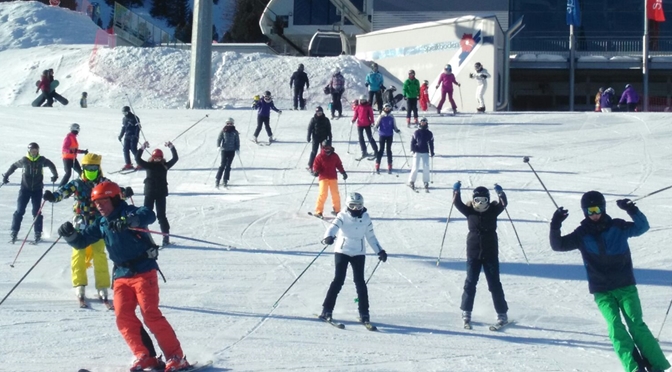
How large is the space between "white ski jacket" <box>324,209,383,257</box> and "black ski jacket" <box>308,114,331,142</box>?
898cm

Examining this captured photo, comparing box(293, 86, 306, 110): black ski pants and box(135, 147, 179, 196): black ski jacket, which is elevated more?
box(293, 86, 306, 110): black ski pants

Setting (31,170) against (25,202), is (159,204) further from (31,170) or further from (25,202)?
(25,202)

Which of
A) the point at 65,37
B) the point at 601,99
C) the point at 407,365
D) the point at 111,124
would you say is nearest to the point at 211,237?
the point at 407,365

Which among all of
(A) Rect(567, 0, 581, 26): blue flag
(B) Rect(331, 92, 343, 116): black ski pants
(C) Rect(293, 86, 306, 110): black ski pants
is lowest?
(B) Rect(331, 92, 343, 116): black ski pants

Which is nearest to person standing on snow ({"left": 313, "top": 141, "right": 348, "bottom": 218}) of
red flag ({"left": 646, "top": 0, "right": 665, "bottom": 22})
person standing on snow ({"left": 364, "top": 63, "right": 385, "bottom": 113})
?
person standing on snow ({"left": 364, "top": 63, "right": 385, "bottom": 113})

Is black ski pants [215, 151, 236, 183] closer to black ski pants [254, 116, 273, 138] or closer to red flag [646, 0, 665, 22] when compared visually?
black ski pants [254, 116, 273, 138]

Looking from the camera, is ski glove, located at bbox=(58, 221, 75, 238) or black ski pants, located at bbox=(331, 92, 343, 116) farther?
black ski pants, located at bbox=(331, 92, 343, 116)

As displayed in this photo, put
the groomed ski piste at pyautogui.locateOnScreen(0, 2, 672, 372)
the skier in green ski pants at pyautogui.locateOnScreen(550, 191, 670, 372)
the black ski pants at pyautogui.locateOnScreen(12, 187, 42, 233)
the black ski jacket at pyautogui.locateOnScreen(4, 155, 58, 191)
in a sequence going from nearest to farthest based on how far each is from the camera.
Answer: the skier in green ski pants at pyautogui.locateOnScreen(550, 191, 670, 372), the groomed ski piste at pyautogui.locateOnScreen(0, 2, 672, 372), the black ski jacket at pyautogui.locateOnScreen(4, 155, 58, 191), the black ski pants at pyautogui.locateOnScreen(12, 187, 42, 233)

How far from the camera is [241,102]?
31141 millimetres

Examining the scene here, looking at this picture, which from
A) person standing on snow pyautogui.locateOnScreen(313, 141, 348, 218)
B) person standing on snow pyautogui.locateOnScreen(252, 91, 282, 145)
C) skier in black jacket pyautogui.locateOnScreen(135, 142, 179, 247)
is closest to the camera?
skier in black jacket pyautogui.locateOnScreen(135, 142, 179, 247)

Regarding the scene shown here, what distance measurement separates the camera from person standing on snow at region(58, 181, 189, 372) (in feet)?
22.7

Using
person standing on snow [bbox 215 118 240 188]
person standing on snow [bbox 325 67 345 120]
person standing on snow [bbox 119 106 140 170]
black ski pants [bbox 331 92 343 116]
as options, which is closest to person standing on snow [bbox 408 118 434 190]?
person standing on snow [bbox 215 118 240 188]

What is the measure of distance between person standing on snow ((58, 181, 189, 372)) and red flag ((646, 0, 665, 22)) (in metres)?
31.9

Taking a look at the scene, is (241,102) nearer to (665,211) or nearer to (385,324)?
(665,211)
